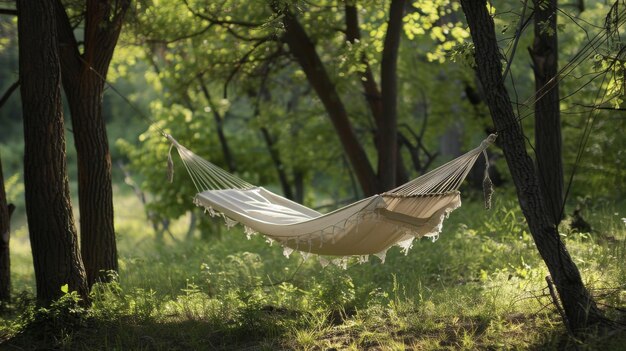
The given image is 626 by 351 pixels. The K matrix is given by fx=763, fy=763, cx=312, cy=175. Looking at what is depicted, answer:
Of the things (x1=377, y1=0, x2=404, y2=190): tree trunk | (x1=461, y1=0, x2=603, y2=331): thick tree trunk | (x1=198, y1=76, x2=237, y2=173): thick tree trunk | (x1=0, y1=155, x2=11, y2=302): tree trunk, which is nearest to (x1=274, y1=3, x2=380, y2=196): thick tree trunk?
(x1=377, y1=0, x2=404, y2=190): tree trunk

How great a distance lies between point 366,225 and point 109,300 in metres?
1.58

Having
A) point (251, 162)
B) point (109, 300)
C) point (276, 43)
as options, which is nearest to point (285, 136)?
point (251, 162)

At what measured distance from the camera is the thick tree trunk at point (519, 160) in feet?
10.5

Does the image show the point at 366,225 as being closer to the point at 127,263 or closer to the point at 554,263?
the point at 554,263

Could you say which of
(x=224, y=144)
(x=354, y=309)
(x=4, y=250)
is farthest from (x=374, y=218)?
(x=224, y=144)

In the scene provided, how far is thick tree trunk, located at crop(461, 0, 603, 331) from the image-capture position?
10.5 ft

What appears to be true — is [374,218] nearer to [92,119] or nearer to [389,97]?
→ [92,119]

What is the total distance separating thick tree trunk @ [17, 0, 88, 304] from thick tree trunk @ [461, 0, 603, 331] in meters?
2.10

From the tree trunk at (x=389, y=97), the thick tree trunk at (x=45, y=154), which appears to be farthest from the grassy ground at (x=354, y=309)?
the tree trunk at (x=389, y=97)

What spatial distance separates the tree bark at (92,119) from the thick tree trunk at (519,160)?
2.19m

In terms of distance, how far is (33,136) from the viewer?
3916mm

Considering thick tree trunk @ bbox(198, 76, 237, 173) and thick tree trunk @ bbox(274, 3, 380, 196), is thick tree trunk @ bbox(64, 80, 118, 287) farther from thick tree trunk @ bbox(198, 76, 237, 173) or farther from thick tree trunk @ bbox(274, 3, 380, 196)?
thick tree trunk @ bbox(198, 76, 237, 173)

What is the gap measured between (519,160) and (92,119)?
8.08 ft

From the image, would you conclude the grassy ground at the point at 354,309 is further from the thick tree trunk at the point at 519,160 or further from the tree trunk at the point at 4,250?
the thick tree trunk at the point at 519,160
